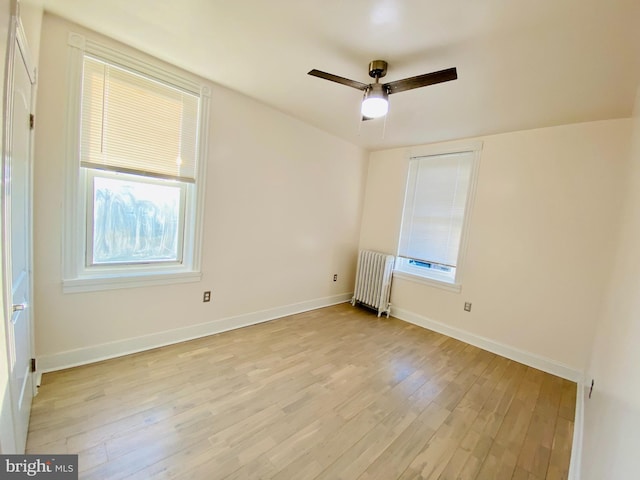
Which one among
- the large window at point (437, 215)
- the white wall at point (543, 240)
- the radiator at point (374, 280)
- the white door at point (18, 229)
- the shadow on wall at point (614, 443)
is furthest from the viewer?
the radiator at point (374, 280)

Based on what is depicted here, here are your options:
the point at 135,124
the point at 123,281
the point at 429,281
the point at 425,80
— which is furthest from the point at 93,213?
the point at 429,281

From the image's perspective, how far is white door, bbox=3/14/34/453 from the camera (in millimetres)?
1067

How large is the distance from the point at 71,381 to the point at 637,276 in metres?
3.31

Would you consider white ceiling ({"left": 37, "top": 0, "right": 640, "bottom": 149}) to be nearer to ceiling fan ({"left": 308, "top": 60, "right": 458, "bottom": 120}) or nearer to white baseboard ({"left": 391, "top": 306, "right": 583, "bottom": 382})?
ceiling fan ({"left": 308, "top": 60, "right": 458, "bottom": 120})

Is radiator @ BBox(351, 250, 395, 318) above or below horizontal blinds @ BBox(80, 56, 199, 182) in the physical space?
below

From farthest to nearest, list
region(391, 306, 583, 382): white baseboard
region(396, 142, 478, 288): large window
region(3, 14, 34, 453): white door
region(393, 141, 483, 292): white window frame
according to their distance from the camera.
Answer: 1. region(396, 142, 478, 288): large window
2. region(393, 141, 483, 292): white window frame
3. region(391, 306, 583, 382): white baseboard
4. region(3, 14, 34, 453): white door

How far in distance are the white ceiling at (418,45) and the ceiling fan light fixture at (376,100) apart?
242 mm

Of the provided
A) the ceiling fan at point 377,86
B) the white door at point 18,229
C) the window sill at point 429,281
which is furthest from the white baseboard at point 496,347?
the white door at point 18,229

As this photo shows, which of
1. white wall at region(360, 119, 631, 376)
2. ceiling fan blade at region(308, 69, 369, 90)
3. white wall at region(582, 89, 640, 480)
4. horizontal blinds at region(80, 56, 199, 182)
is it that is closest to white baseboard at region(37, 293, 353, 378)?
horizontal blinds at region(80, 56, 199, 182)

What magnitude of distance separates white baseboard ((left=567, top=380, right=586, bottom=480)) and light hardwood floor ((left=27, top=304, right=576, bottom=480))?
4cm

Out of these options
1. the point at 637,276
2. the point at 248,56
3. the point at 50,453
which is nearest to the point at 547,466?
the point at 637,276

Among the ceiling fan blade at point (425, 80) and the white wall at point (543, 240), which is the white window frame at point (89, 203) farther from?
the white wall at point (543, 240)

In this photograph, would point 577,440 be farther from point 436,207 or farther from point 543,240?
point 436,207

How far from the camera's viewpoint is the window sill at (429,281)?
336 cm
